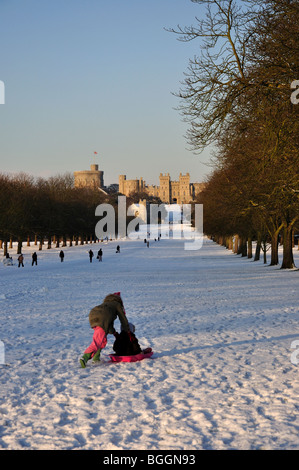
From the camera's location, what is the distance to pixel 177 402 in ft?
22.4

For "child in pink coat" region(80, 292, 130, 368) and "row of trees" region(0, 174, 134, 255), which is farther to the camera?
"row of trees" region(0, 174, 134, 255)

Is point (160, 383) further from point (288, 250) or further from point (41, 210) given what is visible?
point (41, 210)

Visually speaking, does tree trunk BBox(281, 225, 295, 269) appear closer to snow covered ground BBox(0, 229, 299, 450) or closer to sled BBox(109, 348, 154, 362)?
snow covered ground BBox(0, 229, 299, 450)

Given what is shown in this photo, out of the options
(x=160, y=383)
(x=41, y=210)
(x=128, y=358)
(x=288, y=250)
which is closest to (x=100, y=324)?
(x=128, y=358)

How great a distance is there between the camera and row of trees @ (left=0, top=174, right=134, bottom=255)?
58125 millimetres

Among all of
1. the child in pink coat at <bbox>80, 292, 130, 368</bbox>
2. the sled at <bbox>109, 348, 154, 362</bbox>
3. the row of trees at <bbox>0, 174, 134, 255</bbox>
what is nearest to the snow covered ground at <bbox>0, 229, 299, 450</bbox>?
the sled at <bbox>109, 348, 154, 362</bbox>

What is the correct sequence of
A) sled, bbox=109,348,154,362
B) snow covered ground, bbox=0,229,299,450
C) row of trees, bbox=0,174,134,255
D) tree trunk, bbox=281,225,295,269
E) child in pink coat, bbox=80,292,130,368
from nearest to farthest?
snow covered ground, bbox=0,229,299,450 → child in pink coat, bbox=80,292,130,368 → sled, bbox=109,348,154,362 → tree trunk, bbox=281,225,295,269 → row of trees, bbox=0,174,134,255

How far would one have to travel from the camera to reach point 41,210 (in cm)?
6738

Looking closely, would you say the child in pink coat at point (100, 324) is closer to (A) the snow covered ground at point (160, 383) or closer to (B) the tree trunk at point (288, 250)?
(A) the snow covered ground at point (160, 383)

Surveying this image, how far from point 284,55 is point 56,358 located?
806 centimetres
